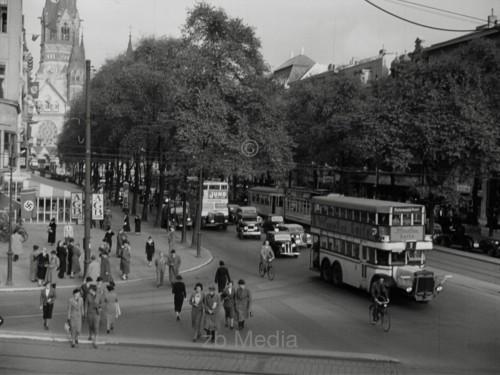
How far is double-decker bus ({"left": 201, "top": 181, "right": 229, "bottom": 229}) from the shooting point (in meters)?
49.8

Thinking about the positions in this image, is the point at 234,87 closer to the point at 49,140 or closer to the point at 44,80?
the point at 49,140

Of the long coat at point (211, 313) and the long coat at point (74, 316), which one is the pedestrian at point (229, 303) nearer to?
the long coat at point (211, 313)

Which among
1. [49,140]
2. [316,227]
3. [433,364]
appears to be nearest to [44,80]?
[49,140]

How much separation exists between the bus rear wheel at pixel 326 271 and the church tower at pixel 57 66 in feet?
482

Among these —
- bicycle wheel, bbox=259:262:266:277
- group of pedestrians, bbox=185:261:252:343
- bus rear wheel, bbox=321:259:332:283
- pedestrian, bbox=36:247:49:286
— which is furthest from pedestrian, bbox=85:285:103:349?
bus rear wheel, bbox=321:259:332:283

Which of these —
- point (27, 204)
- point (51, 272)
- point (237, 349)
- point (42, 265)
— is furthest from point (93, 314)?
point (27, 204)

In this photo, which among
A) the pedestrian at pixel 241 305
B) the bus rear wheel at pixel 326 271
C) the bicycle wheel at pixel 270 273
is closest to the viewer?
the pedestrian at pixel 241 305

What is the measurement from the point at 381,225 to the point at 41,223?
33.9 metres

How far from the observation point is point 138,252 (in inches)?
1423

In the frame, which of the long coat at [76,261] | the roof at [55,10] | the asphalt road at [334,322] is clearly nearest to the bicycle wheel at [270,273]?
the asphalt road at [334,322]

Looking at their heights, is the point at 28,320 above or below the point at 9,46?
below

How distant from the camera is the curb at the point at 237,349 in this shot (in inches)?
635

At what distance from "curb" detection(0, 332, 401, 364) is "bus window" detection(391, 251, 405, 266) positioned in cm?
750

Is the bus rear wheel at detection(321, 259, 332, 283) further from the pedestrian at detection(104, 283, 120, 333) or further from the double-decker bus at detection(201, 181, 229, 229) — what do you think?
the double-decker bus at detection(201, 181, 229, 229)
